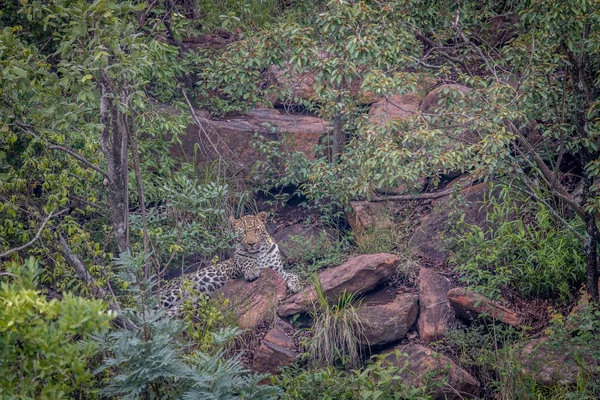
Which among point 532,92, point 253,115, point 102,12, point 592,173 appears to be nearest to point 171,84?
point 253,115

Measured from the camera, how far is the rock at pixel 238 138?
1034 cm

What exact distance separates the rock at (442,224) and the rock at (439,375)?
6.44 ft

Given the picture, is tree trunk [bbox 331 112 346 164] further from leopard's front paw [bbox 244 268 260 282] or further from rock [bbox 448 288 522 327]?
rock [bbox 448 288 522 327]

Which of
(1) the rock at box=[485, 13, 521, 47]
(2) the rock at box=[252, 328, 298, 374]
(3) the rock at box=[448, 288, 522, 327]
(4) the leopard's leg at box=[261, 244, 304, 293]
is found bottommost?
(2) the rock at box=[252, 328, 298, 374]

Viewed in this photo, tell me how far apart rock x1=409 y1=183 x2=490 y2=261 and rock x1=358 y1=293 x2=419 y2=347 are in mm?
1139

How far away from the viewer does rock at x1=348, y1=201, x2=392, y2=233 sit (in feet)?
30.4

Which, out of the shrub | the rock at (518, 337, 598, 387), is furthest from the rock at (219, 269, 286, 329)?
the rock at (518, 337, 598, 387)

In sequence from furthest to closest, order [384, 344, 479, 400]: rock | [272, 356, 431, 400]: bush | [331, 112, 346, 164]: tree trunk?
[331, 112, 346, 164]: tree trunk
[384, 344, 479, 400]: rock
[272, 356, 431, 400]: bush

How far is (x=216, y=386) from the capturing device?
17.6 ft

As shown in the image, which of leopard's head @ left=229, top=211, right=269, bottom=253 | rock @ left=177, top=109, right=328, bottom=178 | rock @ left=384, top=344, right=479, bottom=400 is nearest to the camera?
rock @ left=384, top=344, right=479, bottom=400

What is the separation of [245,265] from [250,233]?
1.37 ft

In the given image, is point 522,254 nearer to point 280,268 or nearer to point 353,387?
point 353,387

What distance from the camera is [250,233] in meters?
9.09

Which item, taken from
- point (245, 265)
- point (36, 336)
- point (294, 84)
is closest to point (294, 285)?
point (245, 265)
